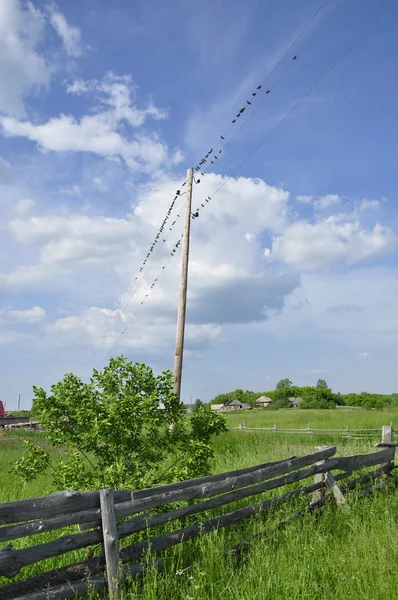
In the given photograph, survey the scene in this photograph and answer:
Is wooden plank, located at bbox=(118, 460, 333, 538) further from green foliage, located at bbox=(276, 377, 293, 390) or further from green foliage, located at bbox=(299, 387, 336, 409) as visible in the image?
green foliage, located at bbox=(276, 377, 293, 390)

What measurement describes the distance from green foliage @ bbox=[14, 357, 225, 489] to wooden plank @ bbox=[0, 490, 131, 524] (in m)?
1.70

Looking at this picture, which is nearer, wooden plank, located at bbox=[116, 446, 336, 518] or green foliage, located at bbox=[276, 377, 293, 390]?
wooden plank, located at bbox=[116, 446, 336, 518]

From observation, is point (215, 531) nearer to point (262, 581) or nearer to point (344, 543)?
point (262, 581)

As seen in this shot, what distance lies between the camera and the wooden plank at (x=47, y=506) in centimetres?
401

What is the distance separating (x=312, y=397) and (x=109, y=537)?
110 metres

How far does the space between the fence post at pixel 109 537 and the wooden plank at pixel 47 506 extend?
4.5 inches

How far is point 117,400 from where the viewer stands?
6656 millimetres

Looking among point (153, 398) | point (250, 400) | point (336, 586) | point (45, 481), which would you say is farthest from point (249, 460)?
point (250, 400)

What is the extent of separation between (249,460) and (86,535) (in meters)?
8.37

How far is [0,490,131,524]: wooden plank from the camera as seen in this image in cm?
401

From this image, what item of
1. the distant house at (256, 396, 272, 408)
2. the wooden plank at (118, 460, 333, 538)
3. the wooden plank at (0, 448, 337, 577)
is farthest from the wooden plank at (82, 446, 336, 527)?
the distant house at (256, 396, 272, 408)

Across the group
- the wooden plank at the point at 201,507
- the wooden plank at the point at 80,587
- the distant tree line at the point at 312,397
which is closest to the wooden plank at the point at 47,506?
the wooden plank at the point at 201,507

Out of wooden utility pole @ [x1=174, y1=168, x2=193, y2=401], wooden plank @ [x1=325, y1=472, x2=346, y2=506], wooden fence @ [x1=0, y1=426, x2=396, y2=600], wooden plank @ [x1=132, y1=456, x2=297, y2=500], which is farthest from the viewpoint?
wooden utility pole @ [x1=174, y1=168, x2=193, y2=401]

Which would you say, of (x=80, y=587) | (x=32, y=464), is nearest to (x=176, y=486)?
(x=80, y=587)
